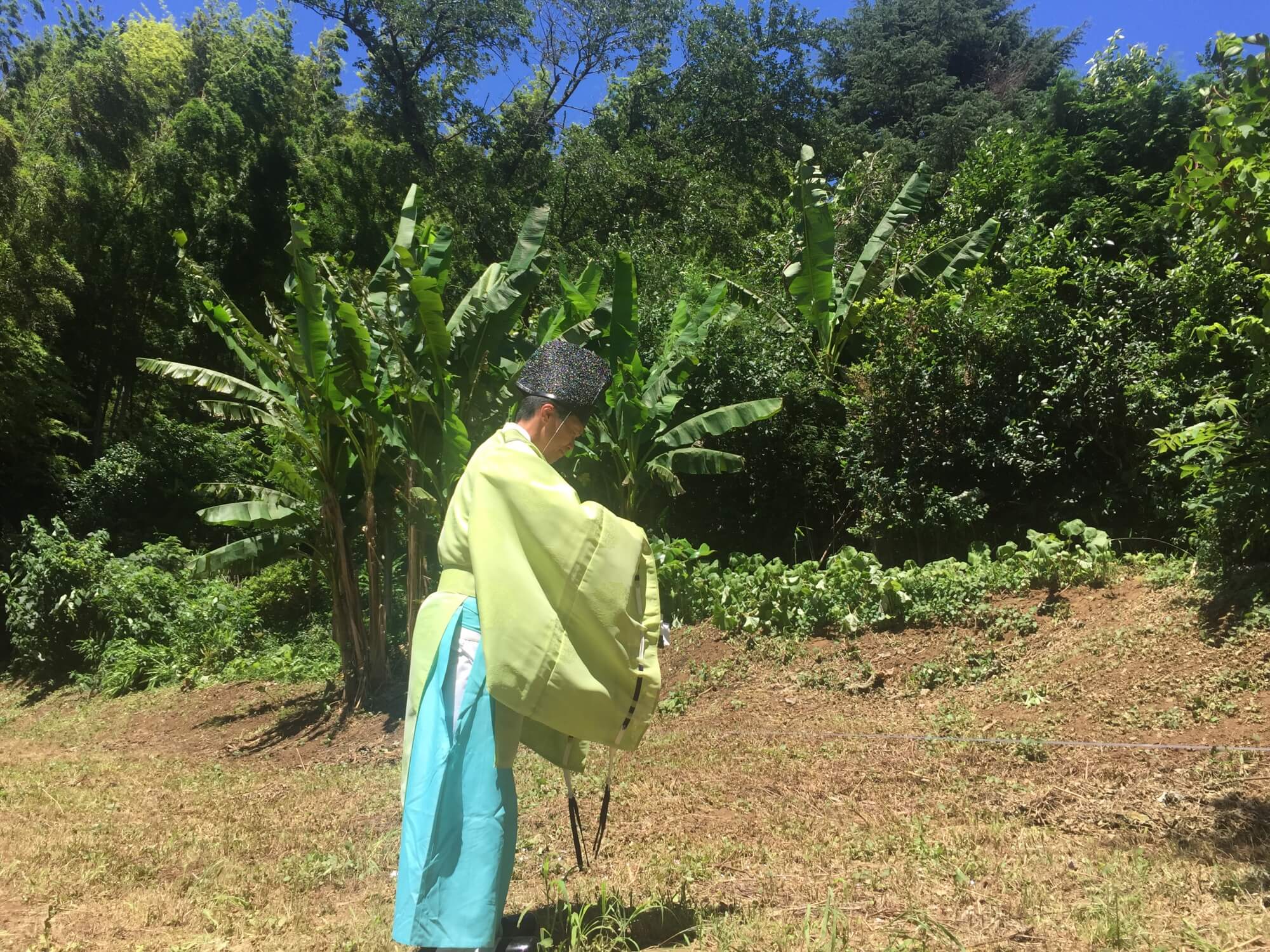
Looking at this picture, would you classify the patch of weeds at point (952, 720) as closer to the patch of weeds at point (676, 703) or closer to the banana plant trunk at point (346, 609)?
the patch of weeds at point (676, 703)

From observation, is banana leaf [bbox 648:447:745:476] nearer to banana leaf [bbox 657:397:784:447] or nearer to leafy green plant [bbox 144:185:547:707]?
banana leaf [bbox 657:397:784:447]

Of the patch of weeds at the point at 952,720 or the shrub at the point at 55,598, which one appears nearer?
the patch of weeds at the point at 952,720

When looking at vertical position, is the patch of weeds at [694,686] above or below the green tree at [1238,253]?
below

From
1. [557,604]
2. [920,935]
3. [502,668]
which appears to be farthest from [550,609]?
[920,935]

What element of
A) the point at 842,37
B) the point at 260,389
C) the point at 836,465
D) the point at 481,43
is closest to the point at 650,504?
the point at 836,465

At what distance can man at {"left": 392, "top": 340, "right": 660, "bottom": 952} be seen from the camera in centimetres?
279

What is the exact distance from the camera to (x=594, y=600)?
284 centimetres

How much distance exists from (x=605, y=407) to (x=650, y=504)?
3305 millimetres

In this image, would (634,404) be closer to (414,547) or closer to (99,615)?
(414,547)

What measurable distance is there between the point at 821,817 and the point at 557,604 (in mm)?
2149

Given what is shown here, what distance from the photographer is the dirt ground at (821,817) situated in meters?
3.24

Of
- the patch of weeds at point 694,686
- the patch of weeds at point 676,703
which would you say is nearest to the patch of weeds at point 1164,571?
the patch of weeds at point 694,686

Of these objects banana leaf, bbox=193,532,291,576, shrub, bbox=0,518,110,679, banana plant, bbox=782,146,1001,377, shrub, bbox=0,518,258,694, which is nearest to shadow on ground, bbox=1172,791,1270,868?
banana leaf, bbox=193,532,291,576

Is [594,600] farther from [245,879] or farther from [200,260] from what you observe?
[200,260]
